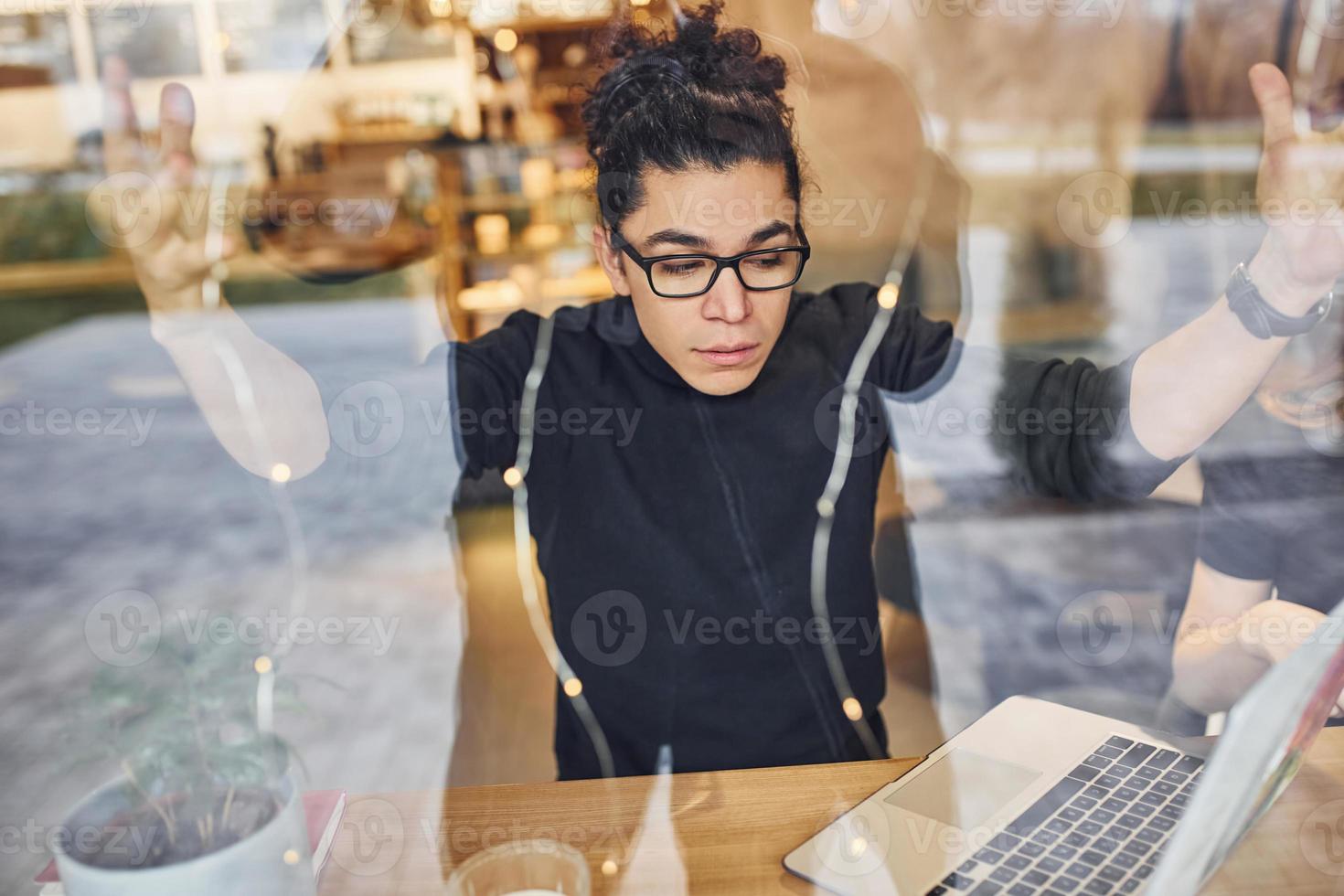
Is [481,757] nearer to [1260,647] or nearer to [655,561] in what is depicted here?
[655,561]

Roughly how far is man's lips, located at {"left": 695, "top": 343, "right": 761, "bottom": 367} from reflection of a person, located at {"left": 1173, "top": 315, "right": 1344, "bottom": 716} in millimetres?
436

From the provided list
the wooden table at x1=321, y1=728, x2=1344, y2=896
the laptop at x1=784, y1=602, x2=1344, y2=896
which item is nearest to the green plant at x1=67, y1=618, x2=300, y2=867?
the wooden table at x1=321, y1=728, x2=1344, y2=896

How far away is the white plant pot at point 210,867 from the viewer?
0.41 metres

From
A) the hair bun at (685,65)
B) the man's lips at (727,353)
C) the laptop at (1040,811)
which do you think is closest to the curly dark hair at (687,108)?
the hair bun at (685,65)

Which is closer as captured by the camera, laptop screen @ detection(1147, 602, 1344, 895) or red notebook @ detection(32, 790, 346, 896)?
laptop screen @ detection(1147, 602, 1344, 895)

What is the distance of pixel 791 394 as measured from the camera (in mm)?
890

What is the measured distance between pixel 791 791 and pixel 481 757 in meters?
0.50

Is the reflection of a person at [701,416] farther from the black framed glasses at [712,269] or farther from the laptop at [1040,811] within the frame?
the laptop at [1040,811]

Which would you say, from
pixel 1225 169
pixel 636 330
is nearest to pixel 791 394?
pixel 636 330

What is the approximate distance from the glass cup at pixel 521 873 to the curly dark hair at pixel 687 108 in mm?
501

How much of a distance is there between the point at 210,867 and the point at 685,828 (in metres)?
0.26

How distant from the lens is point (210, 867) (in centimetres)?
42

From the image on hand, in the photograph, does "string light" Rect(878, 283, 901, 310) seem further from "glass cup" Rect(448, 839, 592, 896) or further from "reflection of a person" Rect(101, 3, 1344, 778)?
"glass cup" Rect(448, 839, 592, 896)

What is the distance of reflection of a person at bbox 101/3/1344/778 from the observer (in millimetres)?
777
